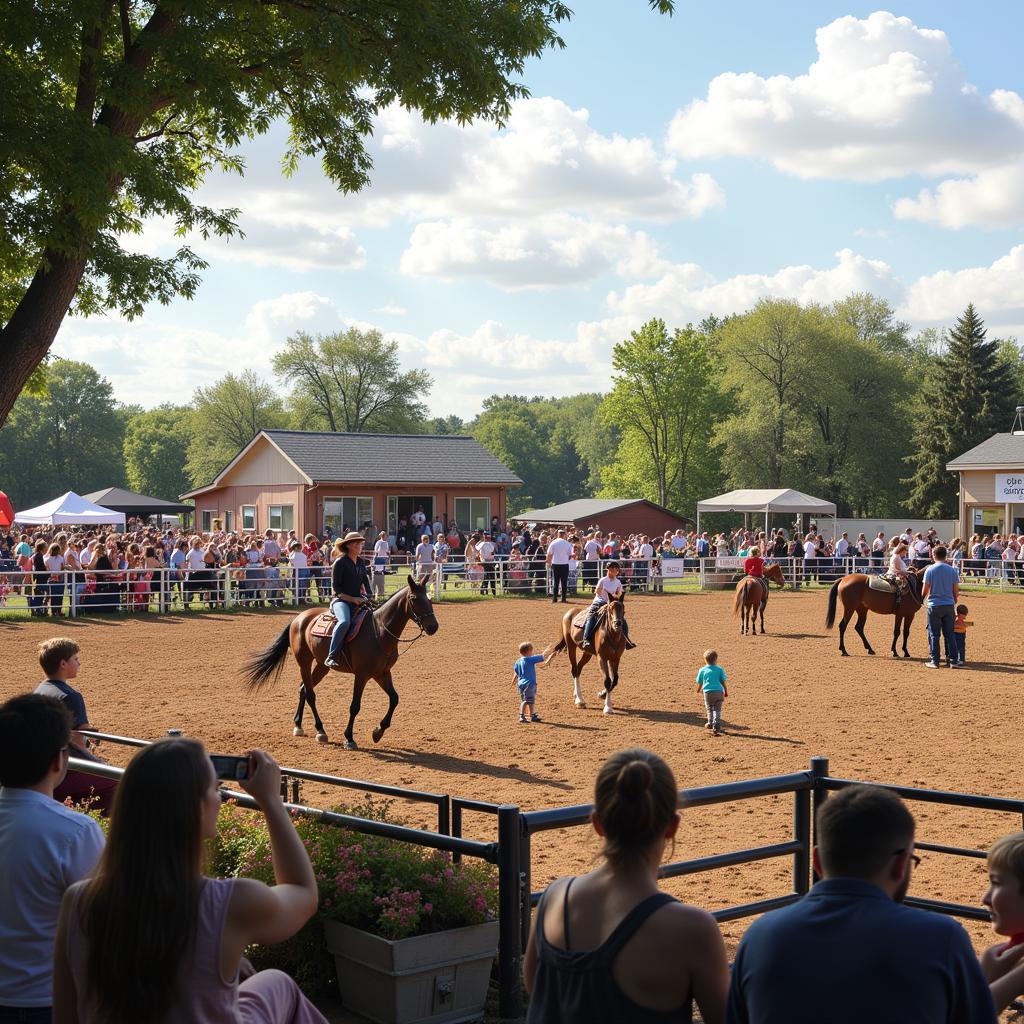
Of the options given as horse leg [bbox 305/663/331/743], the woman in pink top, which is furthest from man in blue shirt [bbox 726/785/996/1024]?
horse leg [bbox 305/663/331/743]

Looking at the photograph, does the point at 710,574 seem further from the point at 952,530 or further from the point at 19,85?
the point at 19,85

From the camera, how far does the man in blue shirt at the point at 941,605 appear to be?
1945cm

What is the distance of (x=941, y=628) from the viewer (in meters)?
19.7

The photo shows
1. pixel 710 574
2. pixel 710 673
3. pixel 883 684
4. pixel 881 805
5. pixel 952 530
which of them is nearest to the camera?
pixel 881 805

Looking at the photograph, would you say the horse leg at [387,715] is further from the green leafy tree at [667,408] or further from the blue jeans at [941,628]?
the green leafy tree at [667,408]

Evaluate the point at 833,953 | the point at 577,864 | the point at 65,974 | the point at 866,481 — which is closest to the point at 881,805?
the point at 833,953

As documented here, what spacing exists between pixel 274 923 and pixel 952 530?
169 feet

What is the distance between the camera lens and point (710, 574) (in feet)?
125

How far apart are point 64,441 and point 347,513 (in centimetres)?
5901

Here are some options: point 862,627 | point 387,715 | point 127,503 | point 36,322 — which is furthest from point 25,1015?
point 127,503

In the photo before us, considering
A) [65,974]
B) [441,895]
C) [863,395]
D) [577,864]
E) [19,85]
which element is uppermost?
[863,395]

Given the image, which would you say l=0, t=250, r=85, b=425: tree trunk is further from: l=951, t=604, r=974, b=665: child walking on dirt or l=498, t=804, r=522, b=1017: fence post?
l=951, t=604, r=974, b=665: child walking on dirt

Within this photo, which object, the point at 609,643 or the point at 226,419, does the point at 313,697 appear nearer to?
the point at 609,643

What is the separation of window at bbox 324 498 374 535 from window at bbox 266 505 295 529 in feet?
5.22
